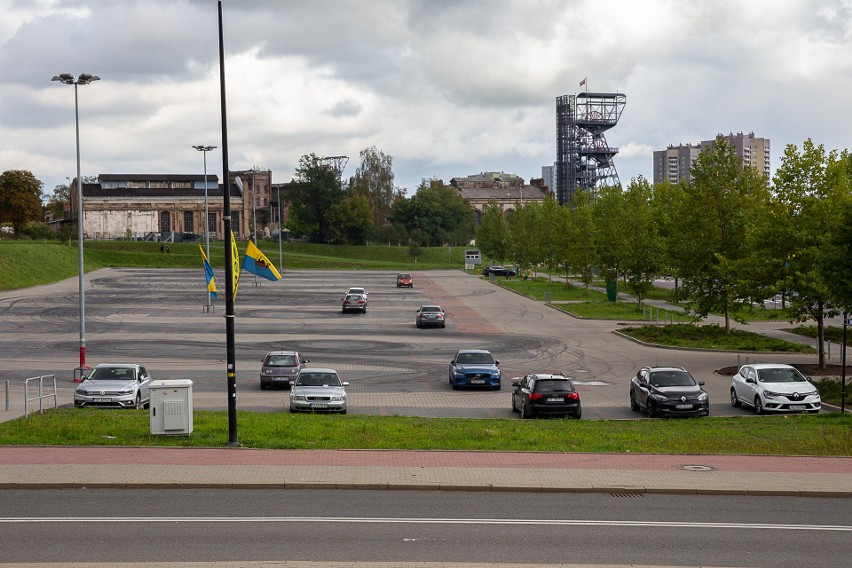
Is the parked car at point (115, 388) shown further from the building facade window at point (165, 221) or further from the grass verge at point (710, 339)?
the building facade window at point (165, 221)

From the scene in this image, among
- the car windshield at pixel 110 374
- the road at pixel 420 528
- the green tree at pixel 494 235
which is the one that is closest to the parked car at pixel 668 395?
the road at pixel 420 528

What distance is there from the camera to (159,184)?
15462 cm

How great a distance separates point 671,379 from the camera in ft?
84.7

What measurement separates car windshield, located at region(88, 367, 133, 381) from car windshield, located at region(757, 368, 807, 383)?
18675 mm

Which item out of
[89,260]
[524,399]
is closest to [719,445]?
[524,399]

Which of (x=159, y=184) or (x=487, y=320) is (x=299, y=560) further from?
(x=159, y=184)

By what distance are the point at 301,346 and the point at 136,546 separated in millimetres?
32198

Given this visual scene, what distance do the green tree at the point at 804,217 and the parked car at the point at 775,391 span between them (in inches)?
237

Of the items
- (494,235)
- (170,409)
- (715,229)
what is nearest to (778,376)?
(715,229)

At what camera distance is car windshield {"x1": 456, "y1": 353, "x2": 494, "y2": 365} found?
104 ft

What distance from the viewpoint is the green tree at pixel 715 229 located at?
134ft

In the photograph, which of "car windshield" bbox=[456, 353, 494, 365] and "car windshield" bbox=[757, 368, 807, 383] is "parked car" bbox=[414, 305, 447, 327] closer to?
"car windshield" bbox=[456, 353, 494, 365]

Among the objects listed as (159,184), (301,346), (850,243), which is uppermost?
(159,184)

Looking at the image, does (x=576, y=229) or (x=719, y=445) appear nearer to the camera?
(x=719, y=445)
